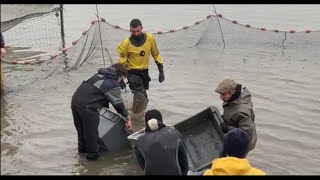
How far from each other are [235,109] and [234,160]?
170 cm

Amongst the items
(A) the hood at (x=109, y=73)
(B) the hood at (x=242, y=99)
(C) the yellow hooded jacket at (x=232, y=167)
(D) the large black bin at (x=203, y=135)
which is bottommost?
(D) the large black bin at (x=203, y=135)

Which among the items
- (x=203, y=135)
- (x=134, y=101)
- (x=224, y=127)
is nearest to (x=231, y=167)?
(x=224, y=127)

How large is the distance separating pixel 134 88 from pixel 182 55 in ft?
21.1

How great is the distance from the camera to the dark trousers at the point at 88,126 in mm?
6082

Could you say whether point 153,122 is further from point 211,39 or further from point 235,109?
A: point 211,39

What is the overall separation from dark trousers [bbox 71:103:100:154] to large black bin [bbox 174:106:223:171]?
1.10 metres

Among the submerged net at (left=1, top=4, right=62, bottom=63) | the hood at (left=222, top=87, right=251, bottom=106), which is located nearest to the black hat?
the hood at (left=222, top=87, right=251, bottom=106)

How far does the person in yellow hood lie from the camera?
3.89 metres

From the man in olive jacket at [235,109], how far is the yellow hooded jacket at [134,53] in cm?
276

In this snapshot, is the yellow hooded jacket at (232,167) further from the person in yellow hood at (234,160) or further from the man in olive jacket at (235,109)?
the man in olive jacket at (235,109)

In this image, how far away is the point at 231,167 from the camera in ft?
12.7

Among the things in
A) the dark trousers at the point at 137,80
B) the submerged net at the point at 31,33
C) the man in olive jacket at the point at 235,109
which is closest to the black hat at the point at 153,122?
the man in olive jacket at the point at 235,109

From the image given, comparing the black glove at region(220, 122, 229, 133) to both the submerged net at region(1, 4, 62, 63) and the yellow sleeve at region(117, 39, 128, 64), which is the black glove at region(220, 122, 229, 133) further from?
the submerged net at region(1, 4, 62, 63)

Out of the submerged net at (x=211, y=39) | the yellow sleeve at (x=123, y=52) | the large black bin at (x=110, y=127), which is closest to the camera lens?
the large black bin at (x=110, y=127)
